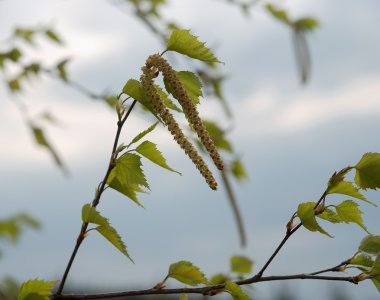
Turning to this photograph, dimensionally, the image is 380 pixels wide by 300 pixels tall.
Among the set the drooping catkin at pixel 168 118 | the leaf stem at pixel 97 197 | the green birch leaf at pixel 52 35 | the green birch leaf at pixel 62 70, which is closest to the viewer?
the drooping catkin at pixel 168 118

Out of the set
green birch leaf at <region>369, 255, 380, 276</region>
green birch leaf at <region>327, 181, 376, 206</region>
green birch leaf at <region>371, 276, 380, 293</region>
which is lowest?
green birch leaf at <region>371, 276, 380, 293</region>

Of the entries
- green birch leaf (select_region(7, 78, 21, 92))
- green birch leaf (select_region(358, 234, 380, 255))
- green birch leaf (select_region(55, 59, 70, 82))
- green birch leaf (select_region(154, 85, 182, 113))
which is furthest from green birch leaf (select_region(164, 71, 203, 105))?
green birch leaf (select_region(7, 78, 21, 92))

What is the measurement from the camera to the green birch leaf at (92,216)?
3.98 feet

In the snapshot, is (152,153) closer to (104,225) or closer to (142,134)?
(142,134)

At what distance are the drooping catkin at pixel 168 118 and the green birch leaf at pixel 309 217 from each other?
237mm

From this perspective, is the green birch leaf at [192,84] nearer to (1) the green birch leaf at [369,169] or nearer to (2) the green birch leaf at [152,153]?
(2) the green birch leaf at [152,153]

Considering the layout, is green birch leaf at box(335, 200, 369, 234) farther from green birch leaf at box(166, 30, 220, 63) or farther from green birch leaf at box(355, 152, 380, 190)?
green birch leaf at box(166, 30, 220, 63)

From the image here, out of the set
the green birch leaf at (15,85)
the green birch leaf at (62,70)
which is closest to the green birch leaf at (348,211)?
the green birch leaf at (62,70)

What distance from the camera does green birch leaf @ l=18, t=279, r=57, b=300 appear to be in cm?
119

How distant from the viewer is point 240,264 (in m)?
1.83

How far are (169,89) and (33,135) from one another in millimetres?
2407

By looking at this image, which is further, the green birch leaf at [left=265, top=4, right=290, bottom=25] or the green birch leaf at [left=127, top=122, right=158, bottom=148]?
the green birch leaf at [left=265, top=4, right=290, bottom=25]

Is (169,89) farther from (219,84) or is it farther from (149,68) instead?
(219,84)

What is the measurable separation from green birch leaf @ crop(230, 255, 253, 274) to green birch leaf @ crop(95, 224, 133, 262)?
0.66 metres
